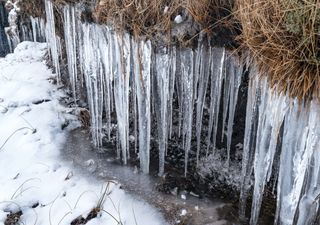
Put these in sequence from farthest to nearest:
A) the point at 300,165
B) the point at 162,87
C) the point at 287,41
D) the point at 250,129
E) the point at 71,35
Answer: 1. the point at 71,35
2. the point at 162,87
3. the point at 250,129
4. the point at 300,165
5. the point at 287,41

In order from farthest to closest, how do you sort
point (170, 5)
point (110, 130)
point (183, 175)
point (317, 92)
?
point (110, 130)
point (183, 175)
point (170, 5)
point (317, 92)

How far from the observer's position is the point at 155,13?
3059 mm

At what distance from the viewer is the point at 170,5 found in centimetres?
297

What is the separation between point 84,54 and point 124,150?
4.28 ft

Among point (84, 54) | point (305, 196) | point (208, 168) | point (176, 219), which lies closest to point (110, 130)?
point (84, 54)

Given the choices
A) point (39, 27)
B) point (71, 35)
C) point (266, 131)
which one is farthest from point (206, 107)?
point (39, 27)

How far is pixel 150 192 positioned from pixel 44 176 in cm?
106

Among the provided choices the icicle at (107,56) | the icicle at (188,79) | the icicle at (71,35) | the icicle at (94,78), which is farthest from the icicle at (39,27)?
the icicle at (188,79)

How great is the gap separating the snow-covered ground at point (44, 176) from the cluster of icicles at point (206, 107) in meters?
0.51

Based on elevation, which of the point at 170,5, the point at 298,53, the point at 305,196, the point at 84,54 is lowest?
the point at 305,196

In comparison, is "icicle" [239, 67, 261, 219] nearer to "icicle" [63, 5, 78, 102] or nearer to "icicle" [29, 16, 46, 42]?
"icicle" [63, 5, 78, 102]

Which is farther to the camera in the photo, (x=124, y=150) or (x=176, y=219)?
(x=124, y=150)

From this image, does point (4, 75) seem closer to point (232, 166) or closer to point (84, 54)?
point (84, 54)

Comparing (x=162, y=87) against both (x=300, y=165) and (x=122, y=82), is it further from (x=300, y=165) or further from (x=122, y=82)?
(x=300, y=165)
